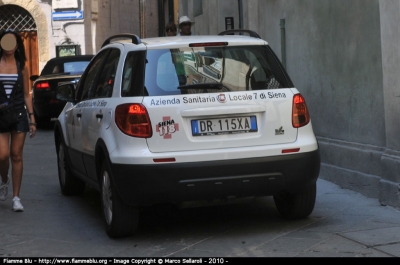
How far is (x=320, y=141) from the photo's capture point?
34.1 ft

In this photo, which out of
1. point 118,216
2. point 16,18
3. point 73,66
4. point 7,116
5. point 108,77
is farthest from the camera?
point 16,18

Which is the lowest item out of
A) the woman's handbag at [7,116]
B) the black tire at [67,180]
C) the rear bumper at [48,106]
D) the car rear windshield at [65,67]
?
the rear bumper at [48,106]

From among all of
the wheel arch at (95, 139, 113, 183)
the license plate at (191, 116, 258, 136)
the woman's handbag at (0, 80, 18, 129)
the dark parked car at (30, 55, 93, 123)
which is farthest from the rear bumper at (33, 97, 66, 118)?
the license plate at (191, 116, 258, 136)

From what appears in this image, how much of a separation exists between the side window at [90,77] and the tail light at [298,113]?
207 centimetres

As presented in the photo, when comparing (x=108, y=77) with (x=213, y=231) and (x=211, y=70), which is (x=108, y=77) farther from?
(x=213, y=231)

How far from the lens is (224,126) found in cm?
675

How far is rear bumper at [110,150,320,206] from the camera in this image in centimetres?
657

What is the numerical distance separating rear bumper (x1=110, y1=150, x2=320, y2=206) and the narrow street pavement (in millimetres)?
385

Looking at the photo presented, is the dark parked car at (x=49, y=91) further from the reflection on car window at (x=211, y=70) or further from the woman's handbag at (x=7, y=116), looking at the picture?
the reflection on car window at (x=211, y=70)

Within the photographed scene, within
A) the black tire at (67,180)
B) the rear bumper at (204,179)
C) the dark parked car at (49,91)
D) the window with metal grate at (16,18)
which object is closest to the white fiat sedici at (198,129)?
Result: the rear bumper at (204,179)

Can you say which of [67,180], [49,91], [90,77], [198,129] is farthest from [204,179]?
[49,91]

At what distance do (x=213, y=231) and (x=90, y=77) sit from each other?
227 centimetres

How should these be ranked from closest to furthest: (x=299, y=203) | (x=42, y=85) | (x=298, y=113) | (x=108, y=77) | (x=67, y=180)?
(x=298, y=113) < (x=299, y=203) < (x=108, y=77) < (x=67, y=180) < (x=42, y=85)

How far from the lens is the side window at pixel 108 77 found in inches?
293
